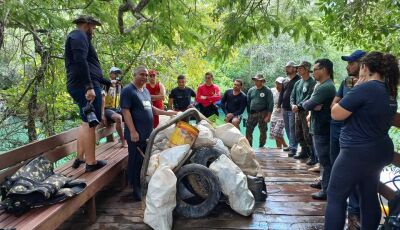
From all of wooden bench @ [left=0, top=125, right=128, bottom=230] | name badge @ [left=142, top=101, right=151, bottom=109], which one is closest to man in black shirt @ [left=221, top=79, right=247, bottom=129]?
wooden bench @ [left=0, top=125, right=128, bottom=230]

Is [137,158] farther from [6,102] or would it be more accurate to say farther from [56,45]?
[6,102]

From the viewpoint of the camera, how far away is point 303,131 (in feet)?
17.7

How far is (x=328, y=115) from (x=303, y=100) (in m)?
1.24

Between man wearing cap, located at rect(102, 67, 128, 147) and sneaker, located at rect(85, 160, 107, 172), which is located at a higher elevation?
man wearing cap, located at rect(102, 67, 128, 147)

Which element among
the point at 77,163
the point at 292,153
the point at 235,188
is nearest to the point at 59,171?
the point at 77,163

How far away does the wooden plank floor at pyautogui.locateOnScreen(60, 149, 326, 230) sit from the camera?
11.0 ft

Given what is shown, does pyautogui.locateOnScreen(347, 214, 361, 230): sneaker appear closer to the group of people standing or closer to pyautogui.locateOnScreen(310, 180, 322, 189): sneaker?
the group of people standing

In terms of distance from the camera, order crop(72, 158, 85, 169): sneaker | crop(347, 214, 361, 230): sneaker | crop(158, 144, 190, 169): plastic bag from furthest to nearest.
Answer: crop(72, 158, 85, 169): sneaker
crop(158, 144, 190, 169): plastic bag
crop(347, 214, 361, 230): sneaker

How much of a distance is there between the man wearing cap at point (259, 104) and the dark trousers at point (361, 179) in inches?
176

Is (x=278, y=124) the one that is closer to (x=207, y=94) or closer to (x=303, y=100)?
(x=207, y=94)

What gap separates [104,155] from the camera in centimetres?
464

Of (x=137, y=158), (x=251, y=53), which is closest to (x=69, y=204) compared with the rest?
(x=137, y=158)

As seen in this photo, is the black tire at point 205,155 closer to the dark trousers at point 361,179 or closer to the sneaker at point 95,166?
the sneaker at point 95,166

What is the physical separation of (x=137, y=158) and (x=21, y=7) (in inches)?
91.2
